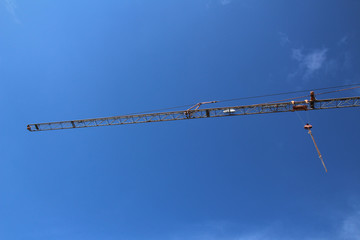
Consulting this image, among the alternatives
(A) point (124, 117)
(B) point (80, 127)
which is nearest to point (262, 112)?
(A) point (124, 117)

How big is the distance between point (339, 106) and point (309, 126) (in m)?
7.49

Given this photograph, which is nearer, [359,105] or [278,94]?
[359,105]

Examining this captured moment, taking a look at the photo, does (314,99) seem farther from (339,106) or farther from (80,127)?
(80,127)

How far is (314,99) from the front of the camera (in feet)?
93.9

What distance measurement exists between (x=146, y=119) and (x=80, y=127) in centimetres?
1255

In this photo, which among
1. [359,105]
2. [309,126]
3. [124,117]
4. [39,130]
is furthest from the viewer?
[39,130]

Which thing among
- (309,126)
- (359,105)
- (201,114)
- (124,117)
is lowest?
(309,126)

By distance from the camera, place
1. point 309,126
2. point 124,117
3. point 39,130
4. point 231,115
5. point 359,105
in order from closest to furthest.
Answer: point 309,126 → point 359,105 → point 231,115 → point 124,117 → point 39,130

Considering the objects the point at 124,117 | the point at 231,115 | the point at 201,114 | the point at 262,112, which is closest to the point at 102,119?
the point at 124,117

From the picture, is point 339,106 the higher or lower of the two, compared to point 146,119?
lower

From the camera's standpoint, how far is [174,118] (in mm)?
32719

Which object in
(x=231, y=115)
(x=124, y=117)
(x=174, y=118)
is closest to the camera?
(x=231, y=115)

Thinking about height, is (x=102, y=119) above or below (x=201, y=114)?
above

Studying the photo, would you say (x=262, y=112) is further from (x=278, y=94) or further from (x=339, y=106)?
(x=339, y=106)
